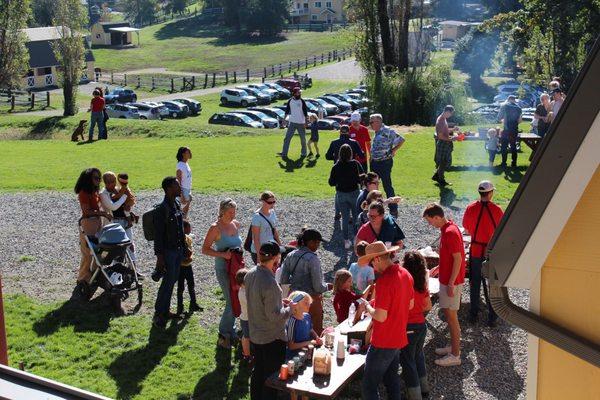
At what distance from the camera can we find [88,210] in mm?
11328

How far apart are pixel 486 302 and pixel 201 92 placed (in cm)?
5498

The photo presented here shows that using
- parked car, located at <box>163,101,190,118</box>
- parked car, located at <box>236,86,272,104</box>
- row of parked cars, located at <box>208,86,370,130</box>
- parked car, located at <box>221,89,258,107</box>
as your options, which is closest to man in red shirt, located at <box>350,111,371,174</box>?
row of parked cars, located at <box>208,86,370,130</box>

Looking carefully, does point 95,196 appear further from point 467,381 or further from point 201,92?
point 201,92

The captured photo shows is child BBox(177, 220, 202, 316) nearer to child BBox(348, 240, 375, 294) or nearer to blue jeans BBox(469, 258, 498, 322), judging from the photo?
child BBox(348, 240, 375, 294)

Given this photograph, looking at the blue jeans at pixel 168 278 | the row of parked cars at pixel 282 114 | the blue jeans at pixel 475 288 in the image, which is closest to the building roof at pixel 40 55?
the row of parked cars at pixel 282 114

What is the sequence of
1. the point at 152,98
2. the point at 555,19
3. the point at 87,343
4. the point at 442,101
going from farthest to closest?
the point at 152,98 → the point at 555,19 → the point at 442,101 → the point at 87,343

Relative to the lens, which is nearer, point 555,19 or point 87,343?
point 87,343

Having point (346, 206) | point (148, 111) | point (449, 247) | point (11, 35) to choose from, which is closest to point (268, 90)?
point (148, 111)

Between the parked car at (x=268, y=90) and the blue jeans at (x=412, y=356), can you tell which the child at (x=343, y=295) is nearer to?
the blue jeans at (x=412, y=356)

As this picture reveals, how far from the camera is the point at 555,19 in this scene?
30062 millimetres

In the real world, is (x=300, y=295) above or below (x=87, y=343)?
above

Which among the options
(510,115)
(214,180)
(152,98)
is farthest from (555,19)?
(152,98)

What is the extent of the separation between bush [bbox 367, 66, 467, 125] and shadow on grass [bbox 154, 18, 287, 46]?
229ft

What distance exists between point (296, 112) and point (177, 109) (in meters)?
31.2
